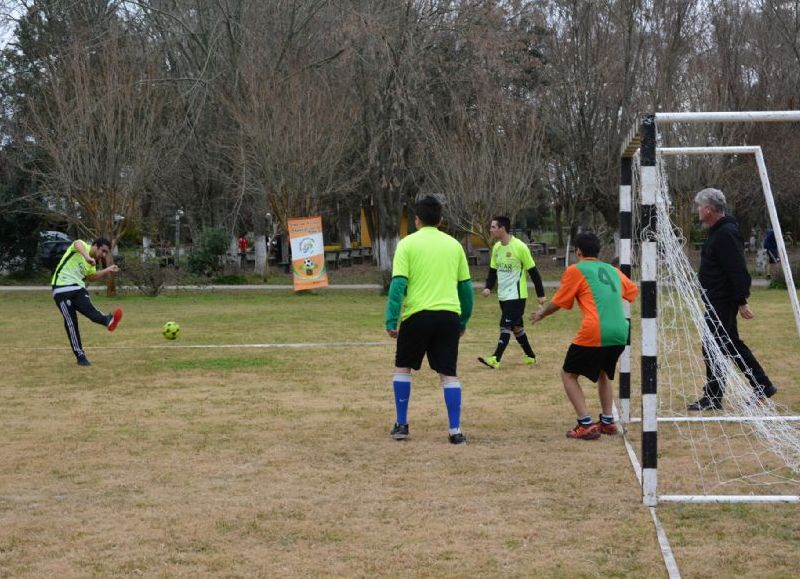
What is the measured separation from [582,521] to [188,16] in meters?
32.5

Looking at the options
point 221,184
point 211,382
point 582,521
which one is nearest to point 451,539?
point 582,521

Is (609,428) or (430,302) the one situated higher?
(430,302)

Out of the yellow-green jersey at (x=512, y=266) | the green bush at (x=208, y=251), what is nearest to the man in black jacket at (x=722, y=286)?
the yellow-green jersey at (x=512, y=266)

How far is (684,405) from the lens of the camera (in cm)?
1059

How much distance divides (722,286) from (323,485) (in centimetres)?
467

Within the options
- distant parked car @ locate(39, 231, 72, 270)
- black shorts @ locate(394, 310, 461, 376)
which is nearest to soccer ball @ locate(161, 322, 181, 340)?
black shorts @ locate(394, 310, 461, 376)

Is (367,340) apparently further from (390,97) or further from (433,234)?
(390,97)

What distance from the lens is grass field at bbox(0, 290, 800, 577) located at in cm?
569

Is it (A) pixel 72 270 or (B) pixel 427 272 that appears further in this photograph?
(A) pixel 72 270

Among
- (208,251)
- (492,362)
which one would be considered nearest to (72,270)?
(492,362)

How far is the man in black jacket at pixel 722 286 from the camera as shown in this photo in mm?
9969

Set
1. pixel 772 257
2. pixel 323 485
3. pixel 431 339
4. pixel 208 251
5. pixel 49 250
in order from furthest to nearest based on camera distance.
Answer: pixel 49 250
pixel 208 251
pixel 772 257
pixel 431 339
pixel 323 485

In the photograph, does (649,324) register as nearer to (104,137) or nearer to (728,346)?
(728,346)

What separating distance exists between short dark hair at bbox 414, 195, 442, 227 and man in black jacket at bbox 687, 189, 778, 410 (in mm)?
2719
